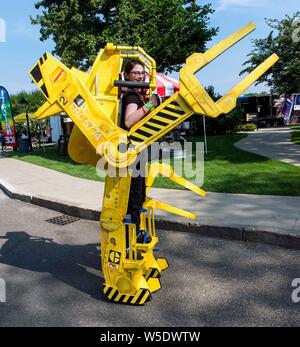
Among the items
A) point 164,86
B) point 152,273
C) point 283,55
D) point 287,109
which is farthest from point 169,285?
point 287,109

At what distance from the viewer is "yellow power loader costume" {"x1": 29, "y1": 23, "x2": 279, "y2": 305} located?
288cm

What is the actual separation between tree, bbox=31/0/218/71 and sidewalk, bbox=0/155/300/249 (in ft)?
37.7

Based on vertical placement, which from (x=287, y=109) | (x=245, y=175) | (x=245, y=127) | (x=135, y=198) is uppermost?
(x=287, y=109)

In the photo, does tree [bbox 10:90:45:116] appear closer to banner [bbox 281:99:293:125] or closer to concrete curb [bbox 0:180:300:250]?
banner [bbox 281:99:293:125]

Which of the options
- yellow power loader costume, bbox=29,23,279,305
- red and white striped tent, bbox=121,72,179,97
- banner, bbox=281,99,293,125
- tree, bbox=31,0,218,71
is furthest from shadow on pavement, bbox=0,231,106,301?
banner, bbox=281,99,293,125

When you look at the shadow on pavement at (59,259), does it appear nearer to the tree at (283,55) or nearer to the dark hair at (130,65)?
the dark hair at (130,65)

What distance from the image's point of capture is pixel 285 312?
3.09 metres

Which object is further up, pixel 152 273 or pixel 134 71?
pixel 134 71

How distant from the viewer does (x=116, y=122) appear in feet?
11.1

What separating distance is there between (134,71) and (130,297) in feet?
6.56

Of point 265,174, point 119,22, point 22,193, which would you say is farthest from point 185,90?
point 119,22

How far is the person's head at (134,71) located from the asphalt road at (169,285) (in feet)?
6.56

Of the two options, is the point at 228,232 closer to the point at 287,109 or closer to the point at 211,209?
the point at 211,209
